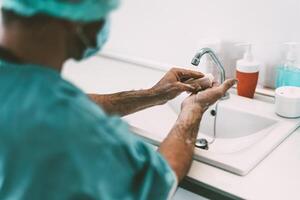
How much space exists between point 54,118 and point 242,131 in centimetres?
82

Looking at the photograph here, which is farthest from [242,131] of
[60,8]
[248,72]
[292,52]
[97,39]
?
[60,8]

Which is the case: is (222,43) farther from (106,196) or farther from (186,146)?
(106,196)

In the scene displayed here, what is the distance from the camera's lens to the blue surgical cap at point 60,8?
608mm

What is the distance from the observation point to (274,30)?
132cm

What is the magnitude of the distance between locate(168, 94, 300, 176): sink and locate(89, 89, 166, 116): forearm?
0.21m

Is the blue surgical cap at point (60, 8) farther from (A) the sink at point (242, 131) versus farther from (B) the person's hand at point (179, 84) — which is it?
(B) the person's hand at point (179, 84)

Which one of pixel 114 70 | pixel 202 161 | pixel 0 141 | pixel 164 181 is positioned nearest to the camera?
pixel 0 141

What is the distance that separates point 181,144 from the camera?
0.95 metres

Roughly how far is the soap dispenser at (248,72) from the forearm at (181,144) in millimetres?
348

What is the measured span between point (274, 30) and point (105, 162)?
87cm

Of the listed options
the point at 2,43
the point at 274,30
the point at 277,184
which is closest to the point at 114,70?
the point at 274,30

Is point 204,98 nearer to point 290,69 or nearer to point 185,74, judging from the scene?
point 185,74

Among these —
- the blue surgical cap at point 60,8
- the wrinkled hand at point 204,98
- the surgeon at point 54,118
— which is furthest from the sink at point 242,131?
the blue surgical cap at point 60,8

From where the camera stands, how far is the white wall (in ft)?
4.29
